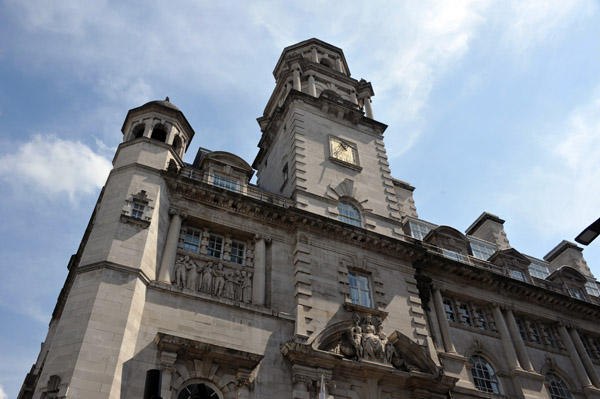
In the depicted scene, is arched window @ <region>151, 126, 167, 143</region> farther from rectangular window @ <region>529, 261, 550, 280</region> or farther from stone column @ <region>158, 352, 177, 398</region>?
rectangular window @ <region>529, 261, 550, 280</region>

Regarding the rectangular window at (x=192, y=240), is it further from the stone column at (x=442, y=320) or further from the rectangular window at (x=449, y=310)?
the rectangular window at (x=449, y=310)

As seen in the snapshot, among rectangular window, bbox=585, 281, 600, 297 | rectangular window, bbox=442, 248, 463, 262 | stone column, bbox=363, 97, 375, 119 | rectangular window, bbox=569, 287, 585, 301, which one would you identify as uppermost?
stone column, bbox=363, 97, 375, 119

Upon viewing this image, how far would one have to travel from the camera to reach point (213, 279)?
2233cm

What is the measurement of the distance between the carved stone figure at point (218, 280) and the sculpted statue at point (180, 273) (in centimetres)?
136

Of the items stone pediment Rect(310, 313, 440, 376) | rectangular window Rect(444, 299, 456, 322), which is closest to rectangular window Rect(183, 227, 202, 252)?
stone pediment Rect(310, 313, 440, 376)

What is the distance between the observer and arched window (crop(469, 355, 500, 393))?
2551 cm

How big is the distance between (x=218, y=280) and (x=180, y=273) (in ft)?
5.52

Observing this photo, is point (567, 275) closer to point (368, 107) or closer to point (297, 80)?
point (368, 107)

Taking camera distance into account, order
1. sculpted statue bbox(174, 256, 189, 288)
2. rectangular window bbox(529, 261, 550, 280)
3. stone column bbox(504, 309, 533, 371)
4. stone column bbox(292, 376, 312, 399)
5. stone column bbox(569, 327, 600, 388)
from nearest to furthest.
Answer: stone column bbox(292, 376, 312, 399) < sculpted statue bbox(174, 256, 189, 288) < stone column bbox(504, 309, 533, 371) < stone column bbox(569, 327, 600, 388) < rectangular window bbox(529, 261, 550, 280)

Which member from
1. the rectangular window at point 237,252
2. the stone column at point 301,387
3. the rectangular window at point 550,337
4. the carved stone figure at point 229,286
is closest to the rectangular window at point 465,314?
the rectangular window at point 550,337

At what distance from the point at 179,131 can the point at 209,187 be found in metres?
5.05

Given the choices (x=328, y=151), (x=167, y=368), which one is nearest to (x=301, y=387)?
(x=167, y=368)

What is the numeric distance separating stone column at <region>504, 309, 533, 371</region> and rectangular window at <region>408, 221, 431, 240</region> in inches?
286

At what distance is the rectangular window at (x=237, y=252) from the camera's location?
2391cm
